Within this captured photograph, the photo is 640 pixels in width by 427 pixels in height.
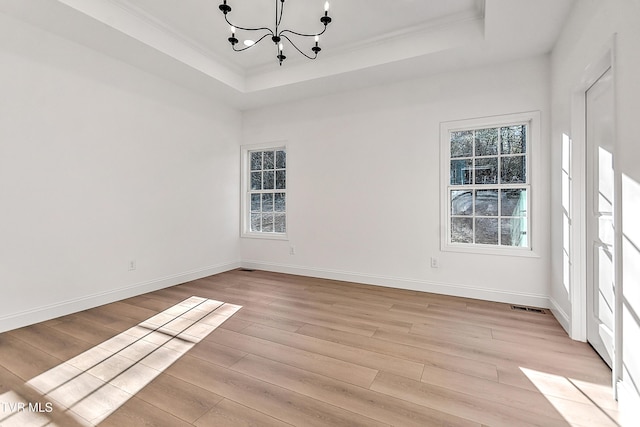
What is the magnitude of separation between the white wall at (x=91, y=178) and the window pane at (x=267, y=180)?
35.9 inches

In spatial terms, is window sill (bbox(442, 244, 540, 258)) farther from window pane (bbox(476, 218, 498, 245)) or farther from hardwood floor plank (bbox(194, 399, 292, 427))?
hardwood floor plank (bbox(194, 399, 292, 427))

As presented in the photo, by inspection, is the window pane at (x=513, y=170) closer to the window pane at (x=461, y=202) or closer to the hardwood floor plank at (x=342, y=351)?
the window pane at (x=461, y=202)

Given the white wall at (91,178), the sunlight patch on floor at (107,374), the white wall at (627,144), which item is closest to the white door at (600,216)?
the white wall at (627,144)

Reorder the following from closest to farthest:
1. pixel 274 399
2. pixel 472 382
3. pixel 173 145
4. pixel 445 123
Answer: pixel 274 399 < pixel 472 382 < pixel 445 123 < pixel 173 145

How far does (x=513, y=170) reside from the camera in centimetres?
361

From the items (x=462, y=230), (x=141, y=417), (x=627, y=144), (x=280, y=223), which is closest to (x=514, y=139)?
(x=462, y=230)

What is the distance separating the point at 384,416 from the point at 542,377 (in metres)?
1.18

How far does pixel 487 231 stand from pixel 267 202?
344 centimetres

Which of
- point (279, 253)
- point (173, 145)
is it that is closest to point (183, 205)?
point (173, 145)

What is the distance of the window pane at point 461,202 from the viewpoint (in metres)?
3.84

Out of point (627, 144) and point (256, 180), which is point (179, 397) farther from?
point (256, 180)

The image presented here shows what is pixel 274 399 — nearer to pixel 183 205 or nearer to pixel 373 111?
pixel 183 205

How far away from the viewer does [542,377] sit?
200 cm

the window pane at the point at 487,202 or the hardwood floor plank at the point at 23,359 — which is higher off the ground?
the window pane at the point at 487,202
